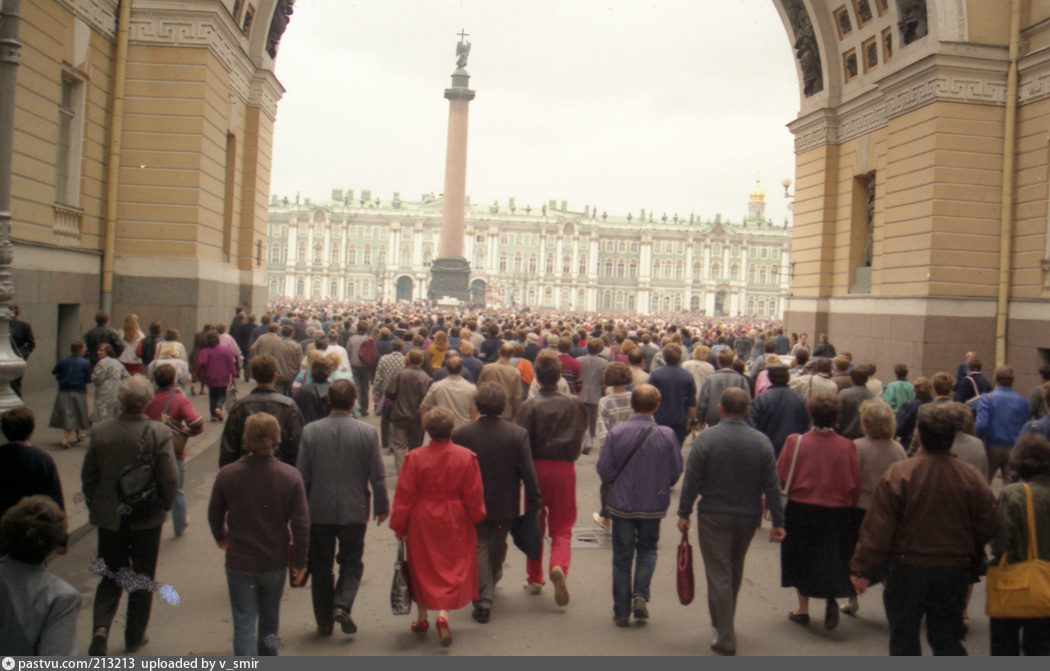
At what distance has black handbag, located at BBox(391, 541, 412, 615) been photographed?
229 inches

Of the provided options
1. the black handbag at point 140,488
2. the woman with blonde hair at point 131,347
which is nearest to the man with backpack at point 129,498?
the black handbag at point 140,488

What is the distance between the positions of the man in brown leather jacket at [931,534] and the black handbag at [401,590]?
2.77 meters

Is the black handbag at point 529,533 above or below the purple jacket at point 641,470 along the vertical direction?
below

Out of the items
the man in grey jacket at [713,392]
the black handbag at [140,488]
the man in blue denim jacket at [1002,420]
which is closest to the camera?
the black handbag at [140,488]

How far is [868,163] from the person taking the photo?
813 inches

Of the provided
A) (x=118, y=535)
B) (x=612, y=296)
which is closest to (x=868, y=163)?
(x=118, y=535)

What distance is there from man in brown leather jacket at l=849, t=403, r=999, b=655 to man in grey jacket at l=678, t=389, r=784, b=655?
95 centimetres

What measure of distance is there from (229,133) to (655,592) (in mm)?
17275

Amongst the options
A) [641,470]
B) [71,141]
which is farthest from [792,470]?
[71,141]

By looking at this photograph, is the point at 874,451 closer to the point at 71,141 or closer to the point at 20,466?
the point at 20,466

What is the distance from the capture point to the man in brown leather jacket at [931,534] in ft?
15.9

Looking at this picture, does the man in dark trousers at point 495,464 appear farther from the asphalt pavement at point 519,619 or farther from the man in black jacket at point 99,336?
the man in black jacket at point 99,336

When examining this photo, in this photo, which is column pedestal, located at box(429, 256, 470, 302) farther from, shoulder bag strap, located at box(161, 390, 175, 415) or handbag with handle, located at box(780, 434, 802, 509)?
handbag with handle, located at box(780, 434, 802, 509)

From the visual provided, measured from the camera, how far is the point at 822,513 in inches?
247
